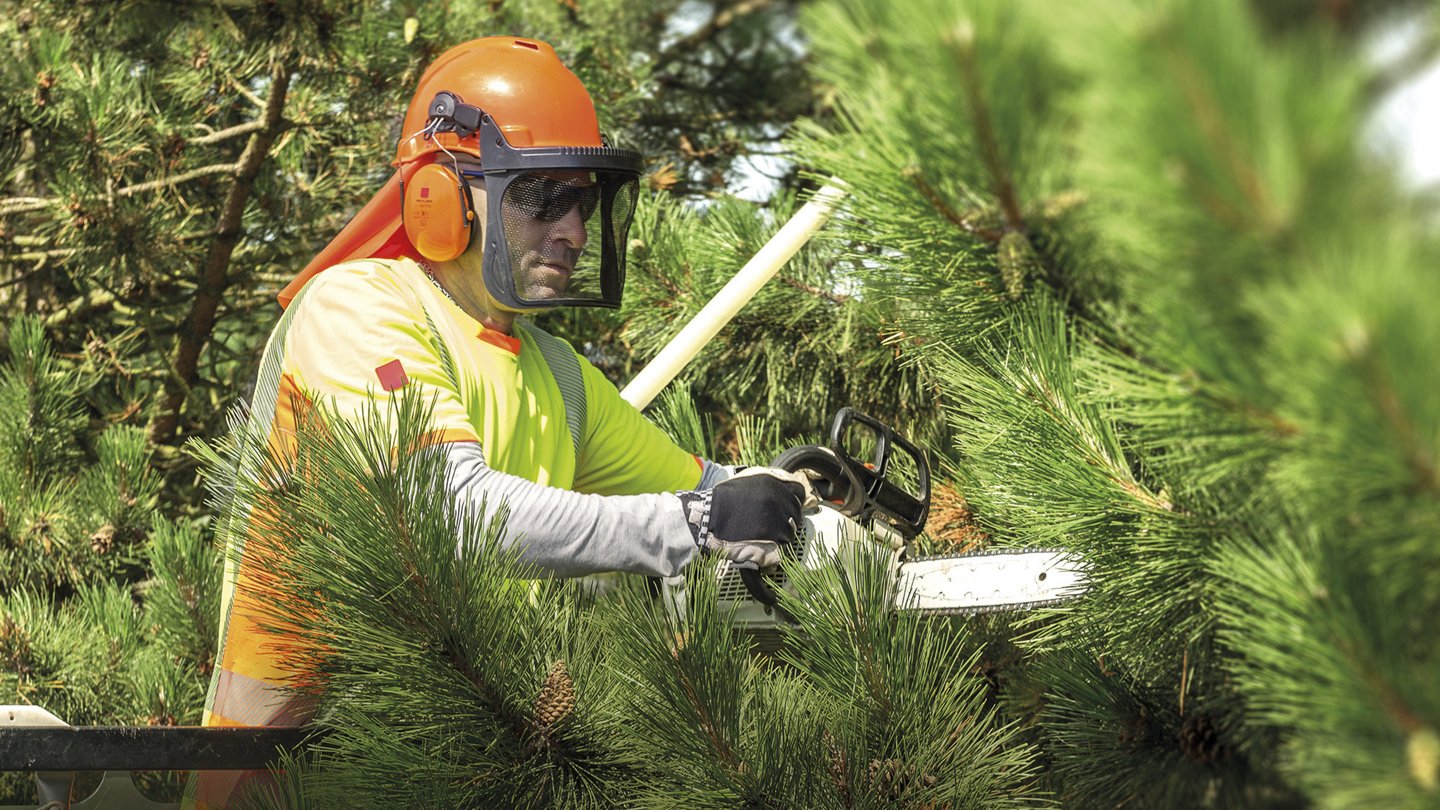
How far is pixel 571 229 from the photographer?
8.18 feet

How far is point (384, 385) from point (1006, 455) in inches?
35.7

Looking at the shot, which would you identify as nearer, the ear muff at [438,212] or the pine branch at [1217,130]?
the pine branch at [1217,130]

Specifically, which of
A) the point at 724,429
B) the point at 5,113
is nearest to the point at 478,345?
the point at 724,429

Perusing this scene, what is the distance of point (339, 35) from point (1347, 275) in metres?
3.43

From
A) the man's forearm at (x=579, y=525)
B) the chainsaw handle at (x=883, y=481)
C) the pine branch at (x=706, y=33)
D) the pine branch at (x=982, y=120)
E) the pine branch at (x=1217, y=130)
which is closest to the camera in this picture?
the pine branch at (x=1217, y=130)

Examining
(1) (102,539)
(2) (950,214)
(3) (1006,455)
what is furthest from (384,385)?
(1) (102,539)

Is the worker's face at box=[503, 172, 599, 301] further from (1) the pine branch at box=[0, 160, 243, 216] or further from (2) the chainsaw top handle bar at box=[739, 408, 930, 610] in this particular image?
(1) the pine branch at box=[0, 160, 243, 216]

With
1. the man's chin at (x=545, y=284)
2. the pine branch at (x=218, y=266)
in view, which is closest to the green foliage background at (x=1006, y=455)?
the pine branch at (x=218, y=266)

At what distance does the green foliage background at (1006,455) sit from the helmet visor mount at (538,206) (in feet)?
2.00

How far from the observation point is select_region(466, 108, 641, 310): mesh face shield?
240 centimetres

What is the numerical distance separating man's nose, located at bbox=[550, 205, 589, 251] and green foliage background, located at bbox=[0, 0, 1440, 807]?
59cm

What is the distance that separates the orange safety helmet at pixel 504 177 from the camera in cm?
241

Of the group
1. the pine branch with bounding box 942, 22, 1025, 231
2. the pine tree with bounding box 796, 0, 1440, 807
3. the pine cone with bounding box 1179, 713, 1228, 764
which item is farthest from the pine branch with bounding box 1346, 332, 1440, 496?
the pine cone with bounding box 1179, 713, 1228, 764

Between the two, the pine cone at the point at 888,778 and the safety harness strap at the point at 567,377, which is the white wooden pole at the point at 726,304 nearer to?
the safety harness strap at the point at 567,377
